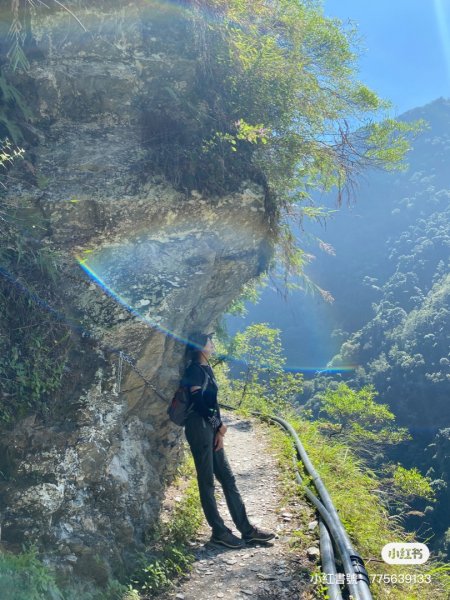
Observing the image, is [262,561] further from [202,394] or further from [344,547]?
[202,394]

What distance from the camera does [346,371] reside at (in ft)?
241

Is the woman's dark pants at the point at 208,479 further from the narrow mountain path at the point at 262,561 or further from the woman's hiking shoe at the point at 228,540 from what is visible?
the narrow mountain path at the point at 262,561

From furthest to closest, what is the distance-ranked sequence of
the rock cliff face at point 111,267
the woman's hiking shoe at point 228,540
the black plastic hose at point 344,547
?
the woman's hiking shoe at point 228,540 < the rock cliff face at point 111,267 < the black plastic hose at point 344,547

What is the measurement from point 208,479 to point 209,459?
19 centimetres

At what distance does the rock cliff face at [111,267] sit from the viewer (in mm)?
3623

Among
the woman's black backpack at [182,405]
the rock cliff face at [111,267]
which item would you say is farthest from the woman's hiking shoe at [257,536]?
the woman's black backpack at [182,405]

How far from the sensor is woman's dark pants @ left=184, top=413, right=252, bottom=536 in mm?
4234

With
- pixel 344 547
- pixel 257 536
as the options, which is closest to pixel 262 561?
pixel 257 536

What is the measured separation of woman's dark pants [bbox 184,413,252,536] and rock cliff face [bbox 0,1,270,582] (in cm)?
65

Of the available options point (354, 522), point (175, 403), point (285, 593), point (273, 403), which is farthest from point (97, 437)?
point (273, 403)

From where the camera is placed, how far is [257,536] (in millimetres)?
4281

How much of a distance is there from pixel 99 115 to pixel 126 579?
5.25 metres

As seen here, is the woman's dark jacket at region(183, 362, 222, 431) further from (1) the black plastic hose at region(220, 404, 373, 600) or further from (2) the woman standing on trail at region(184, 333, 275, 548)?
(1) the black plastic hose at region(220, 404, 373, 600)

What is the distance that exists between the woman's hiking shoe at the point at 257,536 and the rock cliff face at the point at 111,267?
944mm
